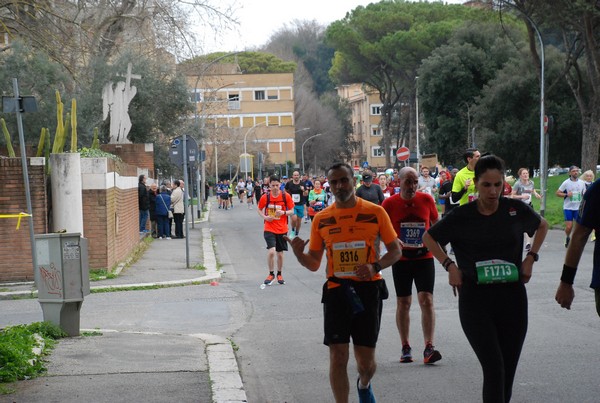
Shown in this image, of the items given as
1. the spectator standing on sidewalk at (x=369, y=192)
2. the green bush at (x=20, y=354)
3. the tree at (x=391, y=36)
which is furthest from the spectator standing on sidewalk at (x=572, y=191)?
the tree at (x=391, y=36)

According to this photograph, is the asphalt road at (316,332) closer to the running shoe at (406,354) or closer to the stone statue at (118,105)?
the running shoe at (406,354)

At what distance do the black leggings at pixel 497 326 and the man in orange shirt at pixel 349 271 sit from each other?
2.37 ft

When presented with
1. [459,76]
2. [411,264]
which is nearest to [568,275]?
[411,264]

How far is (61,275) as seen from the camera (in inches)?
403

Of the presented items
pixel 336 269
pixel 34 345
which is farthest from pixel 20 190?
pixel 336 269

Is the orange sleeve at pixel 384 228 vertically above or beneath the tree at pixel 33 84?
beneath

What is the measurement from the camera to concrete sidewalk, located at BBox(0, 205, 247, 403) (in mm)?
7352

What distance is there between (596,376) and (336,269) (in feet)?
8.69

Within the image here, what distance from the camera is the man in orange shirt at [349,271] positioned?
21.0ft

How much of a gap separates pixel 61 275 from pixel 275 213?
609 centimetres

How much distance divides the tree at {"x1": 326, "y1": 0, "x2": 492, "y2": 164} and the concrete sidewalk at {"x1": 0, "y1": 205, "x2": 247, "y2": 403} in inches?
2218

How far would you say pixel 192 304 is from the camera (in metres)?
14.3

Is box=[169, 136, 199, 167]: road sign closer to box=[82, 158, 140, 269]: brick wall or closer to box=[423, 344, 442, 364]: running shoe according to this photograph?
box=[82, 158, 140, 269]: brick wall

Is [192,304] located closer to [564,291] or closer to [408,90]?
[564,291]
